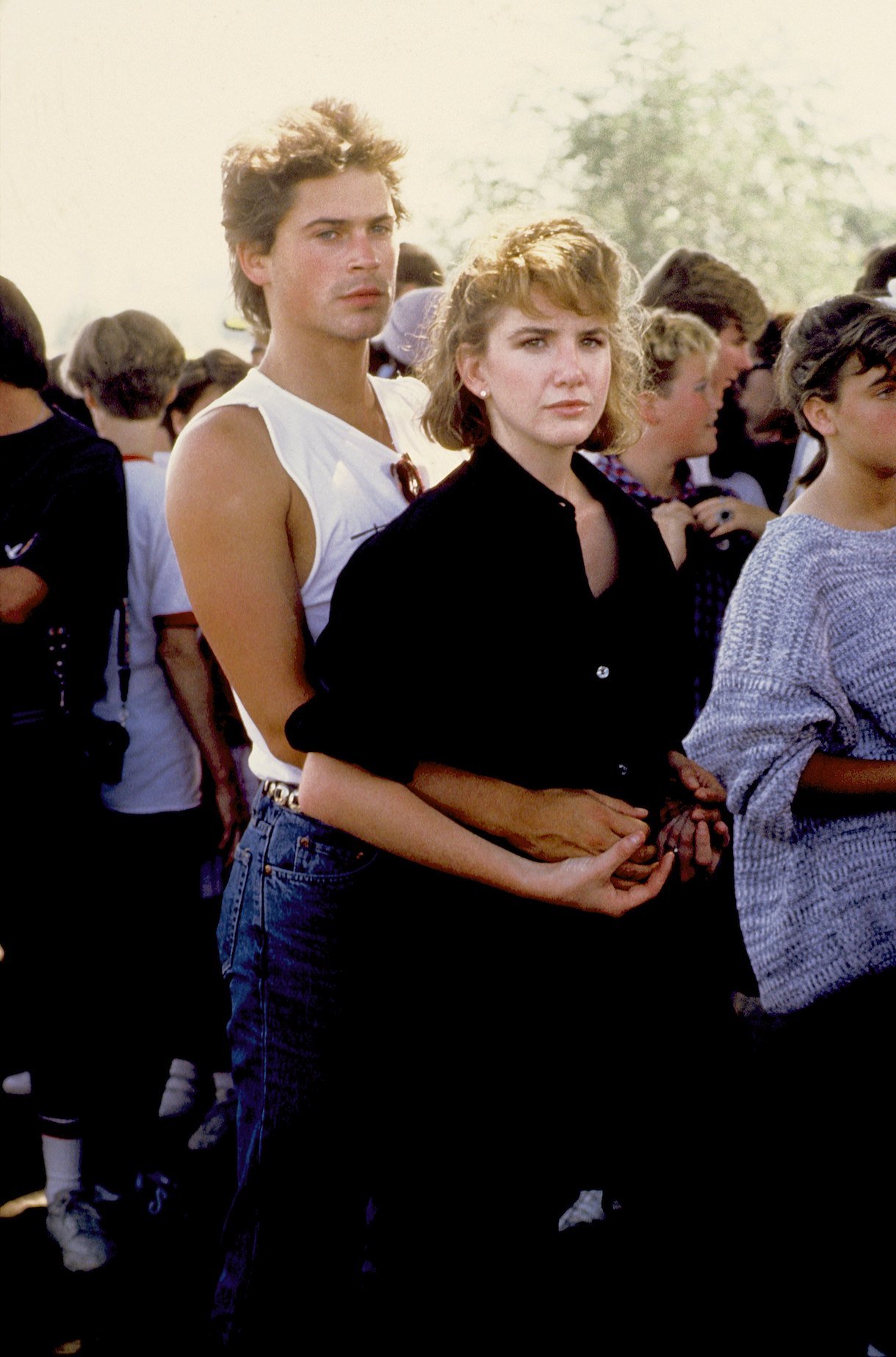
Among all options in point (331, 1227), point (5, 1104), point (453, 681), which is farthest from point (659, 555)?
point (5, 1104)

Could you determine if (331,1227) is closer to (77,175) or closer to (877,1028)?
(877,1028)

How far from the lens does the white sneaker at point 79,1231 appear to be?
2914mm

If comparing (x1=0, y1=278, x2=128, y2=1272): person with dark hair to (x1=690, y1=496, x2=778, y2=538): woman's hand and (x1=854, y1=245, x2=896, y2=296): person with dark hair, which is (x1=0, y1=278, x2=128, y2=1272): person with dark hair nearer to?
(x1=690, y1=496, x2=778, y2=538): woman's hand

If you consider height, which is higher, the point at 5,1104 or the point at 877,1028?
the point at 877,1028

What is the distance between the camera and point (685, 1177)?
9.48 feet

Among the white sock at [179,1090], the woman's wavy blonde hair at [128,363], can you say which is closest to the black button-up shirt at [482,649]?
the woman's wavy blonde hair at [128,363]

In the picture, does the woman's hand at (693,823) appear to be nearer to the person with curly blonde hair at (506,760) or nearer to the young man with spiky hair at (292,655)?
the person with curly blonde hair at (506,760)

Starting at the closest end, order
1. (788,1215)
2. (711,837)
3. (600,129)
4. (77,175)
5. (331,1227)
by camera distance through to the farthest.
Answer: (711,837) → (331,1227) → (788,1215) → (77,175) → (600,129)

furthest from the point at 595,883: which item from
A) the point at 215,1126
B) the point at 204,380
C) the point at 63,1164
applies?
the point at 204,380

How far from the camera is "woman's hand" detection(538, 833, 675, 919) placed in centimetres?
160

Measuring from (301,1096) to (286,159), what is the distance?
149 centimetres

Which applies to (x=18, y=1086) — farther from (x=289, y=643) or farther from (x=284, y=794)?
(x=289, y=643)

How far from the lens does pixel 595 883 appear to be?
62.9 inches

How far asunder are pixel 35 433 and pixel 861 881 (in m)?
2.04
